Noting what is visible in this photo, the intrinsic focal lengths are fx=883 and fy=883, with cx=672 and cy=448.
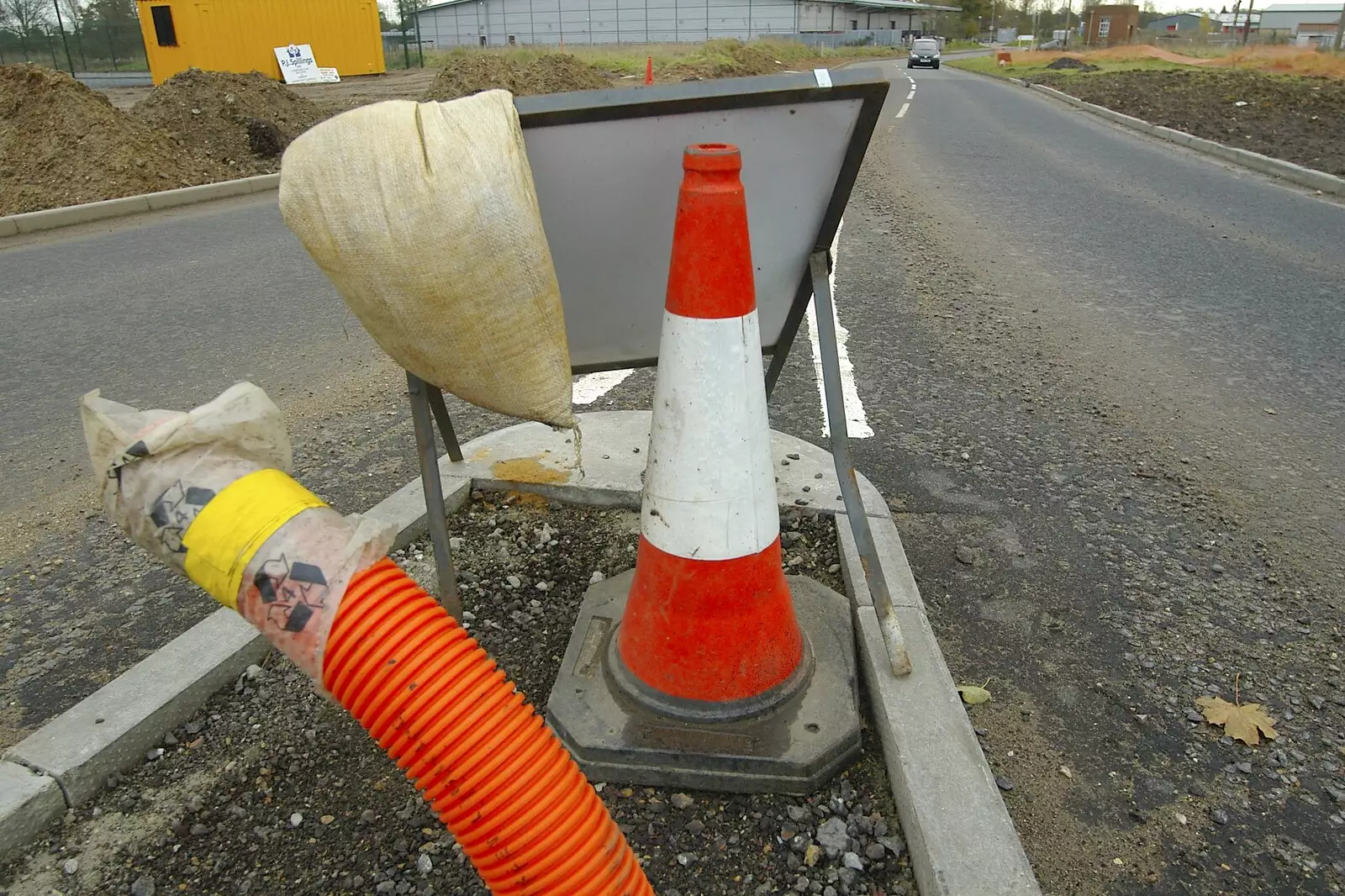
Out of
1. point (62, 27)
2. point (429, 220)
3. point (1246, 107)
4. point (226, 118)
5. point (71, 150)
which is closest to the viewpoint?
point (429, 220)

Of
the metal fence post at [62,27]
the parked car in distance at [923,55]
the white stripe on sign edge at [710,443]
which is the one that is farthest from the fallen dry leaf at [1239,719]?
the parked car in distance at [923,55]

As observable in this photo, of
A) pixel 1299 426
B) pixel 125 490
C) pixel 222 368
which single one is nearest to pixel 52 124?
pixel 222 368

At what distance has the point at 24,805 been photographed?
6.25 feet

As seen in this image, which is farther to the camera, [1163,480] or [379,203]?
[1163,480]

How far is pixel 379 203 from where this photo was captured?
170 cm

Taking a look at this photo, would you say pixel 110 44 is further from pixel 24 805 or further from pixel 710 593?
pixel 710 593

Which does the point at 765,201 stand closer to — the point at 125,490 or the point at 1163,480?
the point at 125,490

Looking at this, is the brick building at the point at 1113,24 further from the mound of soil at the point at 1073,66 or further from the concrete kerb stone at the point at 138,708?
the concrete kerb stone at the point at 138,708

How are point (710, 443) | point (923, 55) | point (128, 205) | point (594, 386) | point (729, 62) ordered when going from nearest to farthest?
point (710, 443) < point (594, 386) < point (128, 205) < point (729, 62) < point (923, 55)

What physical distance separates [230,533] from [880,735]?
1.57 meters

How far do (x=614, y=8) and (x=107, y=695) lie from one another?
204 ft

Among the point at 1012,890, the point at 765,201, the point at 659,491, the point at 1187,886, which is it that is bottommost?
the point at 1187,886

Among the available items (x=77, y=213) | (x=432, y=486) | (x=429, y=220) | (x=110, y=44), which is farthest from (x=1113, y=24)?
(x=429, y=220)

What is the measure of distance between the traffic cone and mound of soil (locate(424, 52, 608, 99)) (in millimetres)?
16932
